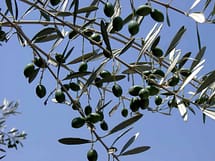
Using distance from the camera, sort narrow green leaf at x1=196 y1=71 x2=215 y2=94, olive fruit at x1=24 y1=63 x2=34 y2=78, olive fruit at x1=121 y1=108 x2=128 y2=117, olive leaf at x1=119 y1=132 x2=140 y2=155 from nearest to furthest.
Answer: narrow green leaf at x1=196 y1=71 x2=215 y2=94
olive leaf at x1=119 y1=132 x2=140 y2=155
olive fruit at x1=24 y1=63 x2=34 y2=78
olive fruit at x1=121 y1=108 x2=128 y2=117

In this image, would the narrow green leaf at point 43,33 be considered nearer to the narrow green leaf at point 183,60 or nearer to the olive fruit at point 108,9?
the olive fruit at point 108,9

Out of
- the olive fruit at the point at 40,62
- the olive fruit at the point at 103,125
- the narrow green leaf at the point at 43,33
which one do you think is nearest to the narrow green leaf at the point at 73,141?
the olive fruit at the point at 103,125

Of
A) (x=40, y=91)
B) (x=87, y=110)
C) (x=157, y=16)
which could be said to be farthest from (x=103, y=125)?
(x=157, y=16)

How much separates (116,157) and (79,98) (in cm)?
24

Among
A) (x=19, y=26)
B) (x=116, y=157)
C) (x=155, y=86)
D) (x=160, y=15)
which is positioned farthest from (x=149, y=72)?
(x=19, y=26)

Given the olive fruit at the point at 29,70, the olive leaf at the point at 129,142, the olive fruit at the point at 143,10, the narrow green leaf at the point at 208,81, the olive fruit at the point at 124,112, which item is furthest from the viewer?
the olive fruit at the point at 124,112

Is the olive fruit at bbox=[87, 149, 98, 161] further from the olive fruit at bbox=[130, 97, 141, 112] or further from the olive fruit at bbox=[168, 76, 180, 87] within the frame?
the olive fruit at bbox=[168, 76, 180, 87]

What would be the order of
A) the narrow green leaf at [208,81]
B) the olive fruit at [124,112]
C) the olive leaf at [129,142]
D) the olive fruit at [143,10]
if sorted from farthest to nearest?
the olive fruit at [124,112], the olive leaf at [129,142], the olive fruit at [143,10], the narrow green leaf at [208,81]

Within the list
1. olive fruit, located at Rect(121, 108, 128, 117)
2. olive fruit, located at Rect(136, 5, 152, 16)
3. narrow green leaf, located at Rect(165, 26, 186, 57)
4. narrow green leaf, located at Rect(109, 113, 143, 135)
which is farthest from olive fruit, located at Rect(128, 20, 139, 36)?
olive fruit, located at Rect(121, 108, 128, 117)

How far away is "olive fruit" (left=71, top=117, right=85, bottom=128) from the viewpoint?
5.31ft

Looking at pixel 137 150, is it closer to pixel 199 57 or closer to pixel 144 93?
pixel 144 93

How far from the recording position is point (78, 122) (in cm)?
162

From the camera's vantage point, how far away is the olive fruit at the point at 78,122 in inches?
63.7

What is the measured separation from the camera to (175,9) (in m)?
1.47
